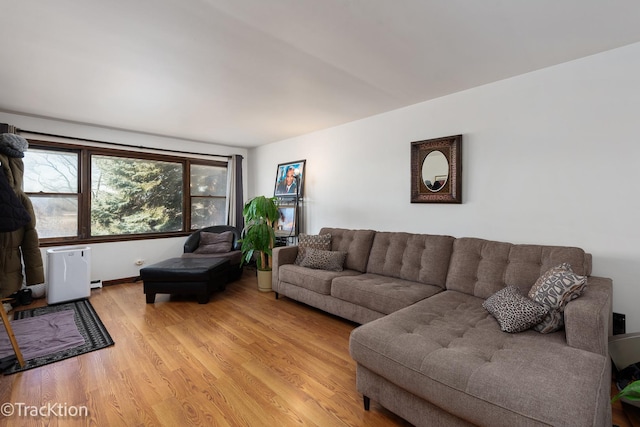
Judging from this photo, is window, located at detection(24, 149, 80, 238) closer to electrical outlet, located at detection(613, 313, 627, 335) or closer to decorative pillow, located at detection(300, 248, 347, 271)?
decorative pillow, located at detection(300, 248, 347, 271)

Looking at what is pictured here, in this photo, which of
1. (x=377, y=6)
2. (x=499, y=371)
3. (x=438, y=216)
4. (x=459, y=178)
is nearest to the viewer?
(x=499, y=371)

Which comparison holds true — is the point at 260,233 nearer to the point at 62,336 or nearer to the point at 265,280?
the point at 265,280

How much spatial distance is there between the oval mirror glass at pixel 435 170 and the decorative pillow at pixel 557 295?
146cm

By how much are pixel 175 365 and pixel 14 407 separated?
88 centimetres

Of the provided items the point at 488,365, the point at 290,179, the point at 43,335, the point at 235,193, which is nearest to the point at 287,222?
the point at 290,179

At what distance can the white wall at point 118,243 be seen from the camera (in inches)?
148

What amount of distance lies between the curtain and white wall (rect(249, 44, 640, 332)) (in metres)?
2.90

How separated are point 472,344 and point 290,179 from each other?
12.4 ft

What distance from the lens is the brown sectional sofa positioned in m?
1.14

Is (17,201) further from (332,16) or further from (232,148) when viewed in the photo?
(232,148)

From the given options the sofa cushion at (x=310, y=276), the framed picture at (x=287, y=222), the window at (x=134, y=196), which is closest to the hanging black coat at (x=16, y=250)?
the window at (x=134, y=196)

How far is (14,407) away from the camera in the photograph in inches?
68.6

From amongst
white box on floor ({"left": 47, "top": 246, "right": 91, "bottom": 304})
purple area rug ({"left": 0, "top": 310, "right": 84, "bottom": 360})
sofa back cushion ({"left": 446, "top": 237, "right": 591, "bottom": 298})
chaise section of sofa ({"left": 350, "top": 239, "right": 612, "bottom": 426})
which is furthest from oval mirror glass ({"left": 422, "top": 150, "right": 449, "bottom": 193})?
white box on floor ({"left": 47, "top": 246, "right": 91, "bottom": 304})

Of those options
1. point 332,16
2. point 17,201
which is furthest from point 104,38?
point 332,16
